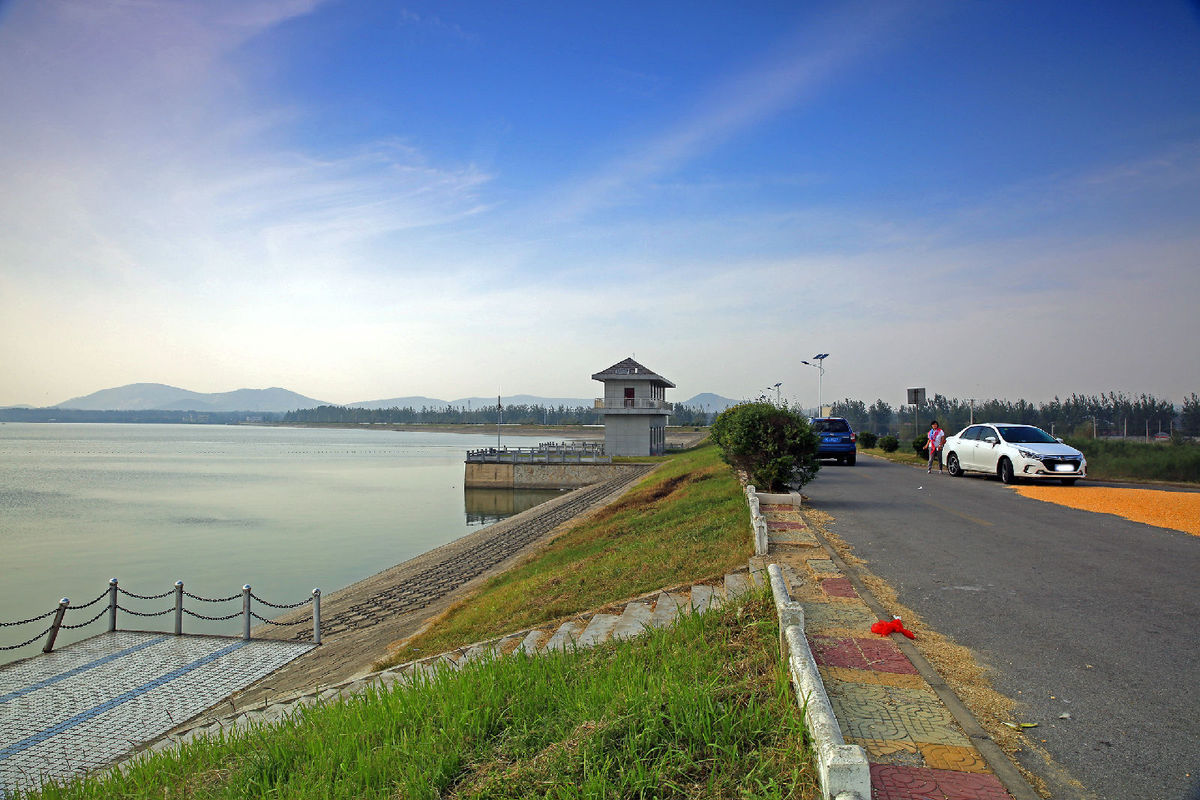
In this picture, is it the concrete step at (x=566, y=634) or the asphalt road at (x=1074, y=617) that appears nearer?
the asphalt road at (x=1074, y=617)

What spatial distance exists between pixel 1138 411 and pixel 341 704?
350ft

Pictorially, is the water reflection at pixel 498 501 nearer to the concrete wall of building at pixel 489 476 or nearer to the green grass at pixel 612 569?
the concrete wall of building at pixel 489 476

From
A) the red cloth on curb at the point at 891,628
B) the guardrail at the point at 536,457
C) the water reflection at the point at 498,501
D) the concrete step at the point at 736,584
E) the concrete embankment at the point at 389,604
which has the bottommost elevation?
the water reflection at the point at 498,501

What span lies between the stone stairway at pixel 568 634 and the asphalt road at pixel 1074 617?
1.95 metres

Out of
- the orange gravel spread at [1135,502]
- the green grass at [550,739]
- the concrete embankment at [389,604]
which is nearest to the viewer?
the green grass at [550,739]

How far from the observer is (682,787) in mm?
3771

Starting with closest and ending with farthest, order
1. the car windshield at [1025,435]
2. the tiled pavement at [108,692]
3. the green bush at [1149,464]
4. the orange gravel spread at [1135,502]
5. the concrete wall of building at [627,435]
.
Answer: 1. the tiled pavement at [108,692]
2. the orange gravel spread at [1135,502]
3. the car windshield at [1025,435]
4. the green bush at [1149,464]
5. the concrete wall of building at [627,435]

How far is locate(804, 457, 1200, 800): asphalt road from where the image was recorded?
4121 millimetres

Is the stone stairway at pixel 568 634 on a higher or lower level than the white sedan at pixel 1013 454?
lower

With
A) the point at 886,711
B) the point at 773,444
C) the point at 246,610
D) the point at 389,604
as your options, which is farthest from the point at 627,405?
the point at 886,711

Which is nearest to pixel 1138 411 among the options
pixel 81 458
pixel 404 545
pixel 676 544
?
pixel 404 545

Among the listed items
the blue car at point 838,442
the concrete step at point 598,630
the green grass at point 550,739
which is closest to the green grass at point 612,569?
the concrete step at point 598,630

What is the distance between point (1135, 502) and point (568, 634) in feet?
44.6

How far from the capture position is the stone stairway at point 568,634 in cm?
756
